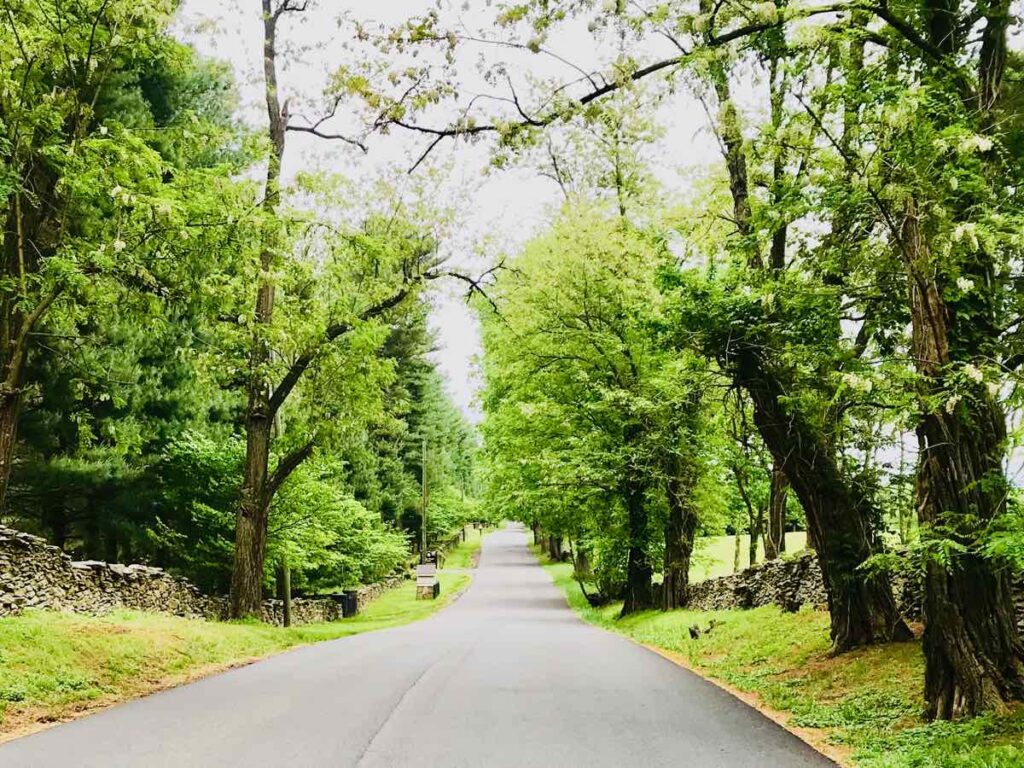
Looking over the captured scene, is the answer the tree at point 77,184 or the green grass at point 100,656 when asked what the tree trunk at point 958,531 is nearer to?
the tree at point 77,184

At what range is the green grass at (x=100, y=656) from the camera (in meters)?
8.19

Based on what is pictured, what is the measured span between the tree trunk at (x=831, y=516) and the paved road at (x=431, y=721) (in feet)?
6.84

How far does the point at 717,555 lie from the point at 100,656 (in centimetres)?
3489

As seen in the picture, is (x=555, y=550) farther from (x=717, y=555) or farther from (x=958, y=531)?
(x=958, y=531)

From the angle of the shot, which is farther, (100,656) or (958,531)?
(100,656)

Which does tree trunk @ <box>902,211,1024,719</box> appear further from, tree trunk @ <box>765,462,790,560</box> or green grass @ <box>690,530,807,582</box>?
tree trunk @ <box>765,462,790,560</box>

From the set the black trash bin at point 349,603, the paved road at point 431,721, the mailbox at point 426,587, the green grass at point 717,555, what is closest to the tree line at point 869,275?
the paved road at point 431,721

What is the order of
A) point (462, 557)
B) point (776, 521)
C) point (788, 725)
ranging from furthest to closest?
point (462, 557), point (776, 521), point (788, 725)

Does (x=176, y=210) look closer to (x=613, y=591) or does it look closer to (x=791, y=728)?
(x=791, y=728)

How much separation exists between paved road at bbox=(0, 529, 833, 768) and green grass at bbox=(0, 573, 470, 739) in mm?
587

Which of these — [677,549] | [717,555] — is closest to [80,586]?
[677,549]

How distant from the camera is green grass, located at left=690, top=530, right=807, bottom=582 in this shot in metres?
23.7

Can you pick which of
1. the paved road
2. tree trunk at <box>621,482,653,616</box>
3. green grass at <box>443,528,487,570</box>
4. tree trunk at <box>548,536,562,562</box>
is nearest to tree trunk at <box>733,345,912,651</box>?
the paved road

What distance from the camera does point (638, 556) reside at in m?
23.5
